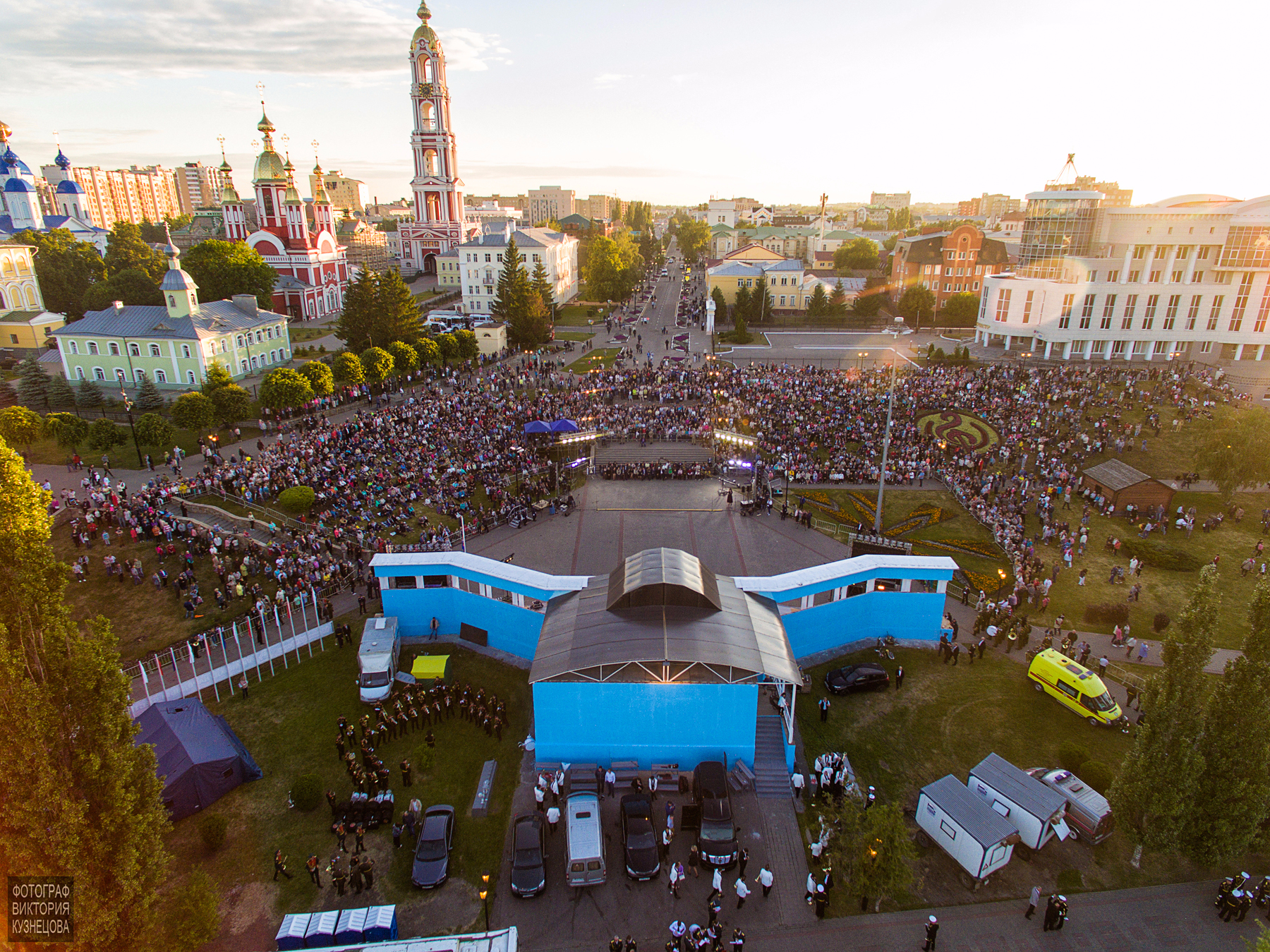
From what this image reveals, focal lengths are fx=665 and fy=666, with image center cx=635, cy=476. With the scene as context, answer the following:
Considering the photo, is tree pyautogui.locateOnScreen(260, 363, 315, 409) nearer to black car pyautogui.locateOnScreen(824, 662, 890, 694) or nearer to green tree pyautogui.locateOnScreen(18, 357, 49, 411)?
green tree pyautogui.locateOnScreen(18, 357, 49, 411)

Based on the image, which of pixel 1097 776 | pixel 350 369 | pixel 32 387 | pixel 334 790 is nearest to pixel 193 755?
pixel 334 790

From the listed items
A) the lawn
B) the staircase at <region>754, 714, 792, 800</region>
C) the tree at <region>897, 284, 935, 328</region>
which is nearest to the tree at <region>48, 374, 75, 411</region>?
the lawn

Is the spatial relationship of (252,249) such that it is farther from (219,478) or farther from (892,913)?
(892,913)

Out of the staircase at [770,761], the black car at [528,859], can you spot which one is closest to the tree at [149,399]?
the black car at [528,859]

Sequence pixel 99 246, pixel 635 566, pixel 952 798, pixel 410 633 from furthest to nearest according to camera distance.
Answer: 1. pixel 99 246
2. pixel 410 633
3. pixel 635 566
4. pixel 952 798

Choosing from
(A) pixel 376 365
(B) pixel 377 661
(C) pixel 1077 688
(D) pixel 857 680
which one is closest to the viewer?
(C) pixel 1077 688

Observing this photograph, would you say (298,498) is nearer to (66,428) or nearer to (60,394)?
(66,428)

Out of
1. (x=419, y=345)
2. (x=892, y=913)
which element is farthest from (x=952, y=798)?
(x=419, y=345)
